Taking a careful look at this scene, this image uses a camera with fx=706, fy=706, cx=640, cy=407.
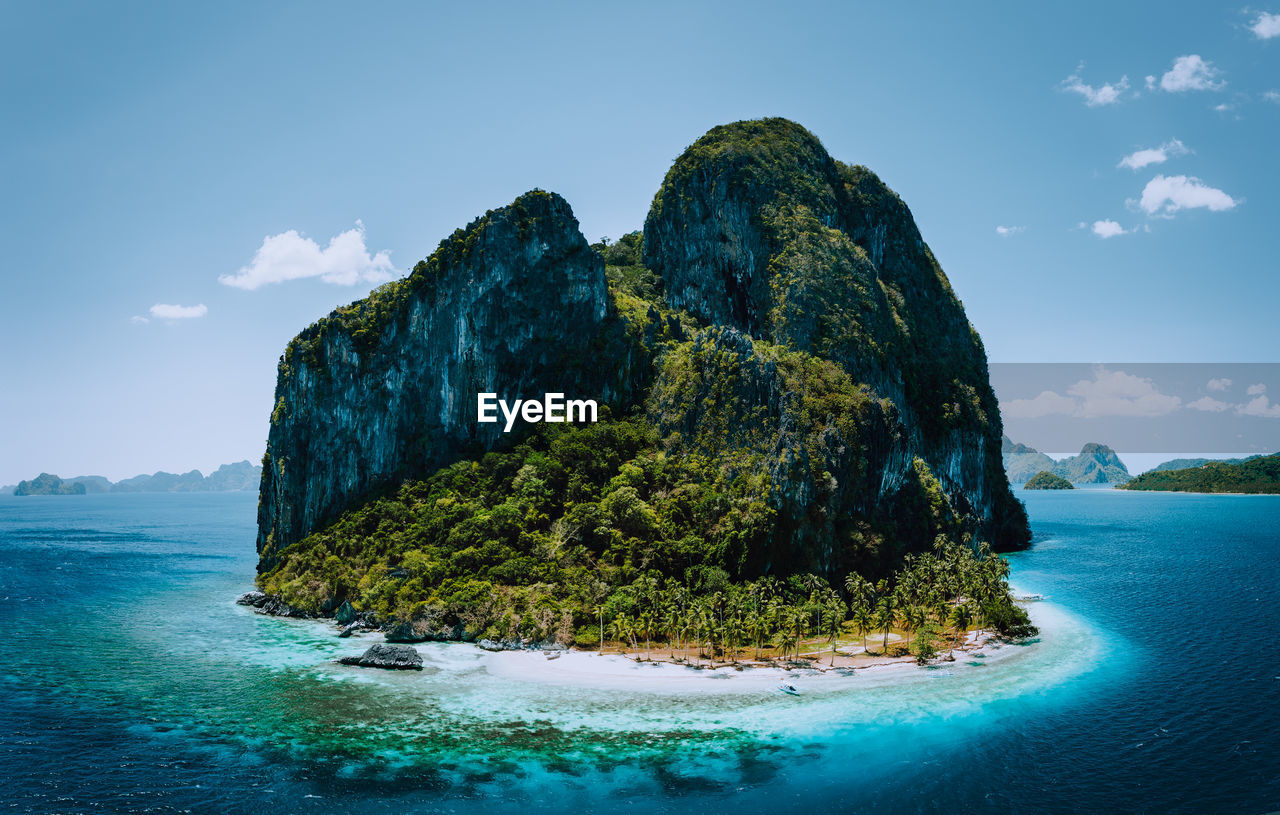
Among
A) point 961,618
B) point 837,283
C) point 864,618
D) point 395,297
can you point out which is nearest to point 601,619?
point 864,618

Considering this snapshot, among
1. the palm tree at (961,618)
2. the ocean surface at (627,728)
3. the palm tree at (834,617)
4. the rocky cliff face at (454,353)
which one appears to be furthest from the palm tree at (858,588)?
the rocky cliff face at (454,353)

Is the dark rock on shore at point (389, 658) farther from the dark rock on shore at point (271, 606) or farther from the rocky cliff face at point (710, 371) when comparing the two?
the rocky cliff face at point (710, 371)

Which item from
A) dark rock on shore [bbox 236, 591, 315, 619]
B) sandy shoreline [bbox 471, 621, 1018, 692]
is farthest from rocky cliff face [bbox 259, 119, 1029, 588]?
sandy shoreline [bbox 471, 621, 1018, 692]

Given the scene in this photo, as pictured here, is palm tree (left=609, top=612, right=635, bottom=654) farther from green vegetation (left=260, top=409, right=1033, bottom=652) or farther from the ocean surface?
the ocean surface

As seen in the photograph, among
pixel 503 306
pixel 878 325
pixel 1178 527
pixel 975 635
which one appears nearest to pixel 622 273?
pixel 503 306

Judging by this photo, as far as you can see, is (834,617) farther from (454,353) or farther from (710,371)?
A: (454,353)

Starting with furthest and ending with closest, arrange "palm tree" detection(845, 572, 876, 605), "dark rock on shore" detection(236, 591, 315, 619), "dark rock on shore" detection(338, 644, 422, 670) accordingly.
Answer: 1. "dark rock on shore" detection(236, 591, 315, 619)
2. "palm tree" detection(845, 572, 876, 605)
3. "dark rock on shore" detection(338, 644, 422, 670)
